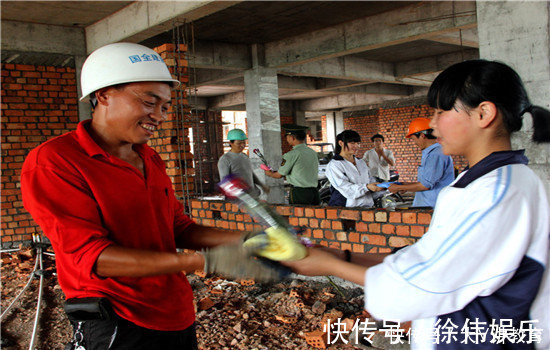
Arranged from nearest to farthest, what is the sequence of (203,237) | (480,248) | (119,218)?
(480,248), (119,218), (203,237)

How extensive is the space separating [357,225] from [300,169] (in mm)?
2302

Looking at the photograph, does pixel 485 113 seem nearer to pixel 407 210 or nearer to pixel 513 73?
pixel 513 73

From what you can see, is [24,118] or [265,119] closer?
[24,118]

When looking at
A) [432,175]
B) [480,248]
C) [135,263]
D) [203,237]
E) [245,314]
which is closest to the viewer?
[480,248]

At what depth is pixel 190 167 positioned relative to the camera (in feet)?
18.9

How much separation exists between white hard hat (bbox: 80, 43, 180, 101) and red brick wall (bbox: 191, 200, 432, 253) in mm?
2250

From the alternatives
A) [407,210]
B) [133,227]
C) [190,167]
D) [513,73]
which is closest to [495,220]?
[513,73]

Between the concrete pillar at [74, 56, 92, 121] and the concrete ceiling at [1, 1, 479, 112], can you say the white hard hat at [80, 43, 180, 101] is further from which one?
the concrete pillar at [74, 56, 92, 121]

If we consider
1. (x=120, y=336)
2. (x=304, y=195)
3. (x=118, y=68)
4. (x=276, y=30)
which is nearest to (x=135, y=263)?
(x=120, y=336)

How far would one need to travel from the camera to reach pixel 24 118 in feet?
23.4

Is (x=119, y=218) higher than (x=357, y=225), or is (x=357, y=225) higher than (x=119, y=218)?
(x=119, y=218)

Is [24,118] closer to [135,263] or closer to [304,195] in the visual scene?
[304,195]

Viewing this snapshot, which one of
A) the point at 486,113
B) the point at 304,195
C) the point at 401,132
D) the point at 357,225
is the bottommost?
the point at 357,225

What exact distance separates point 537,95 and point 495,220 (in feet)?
10.5
